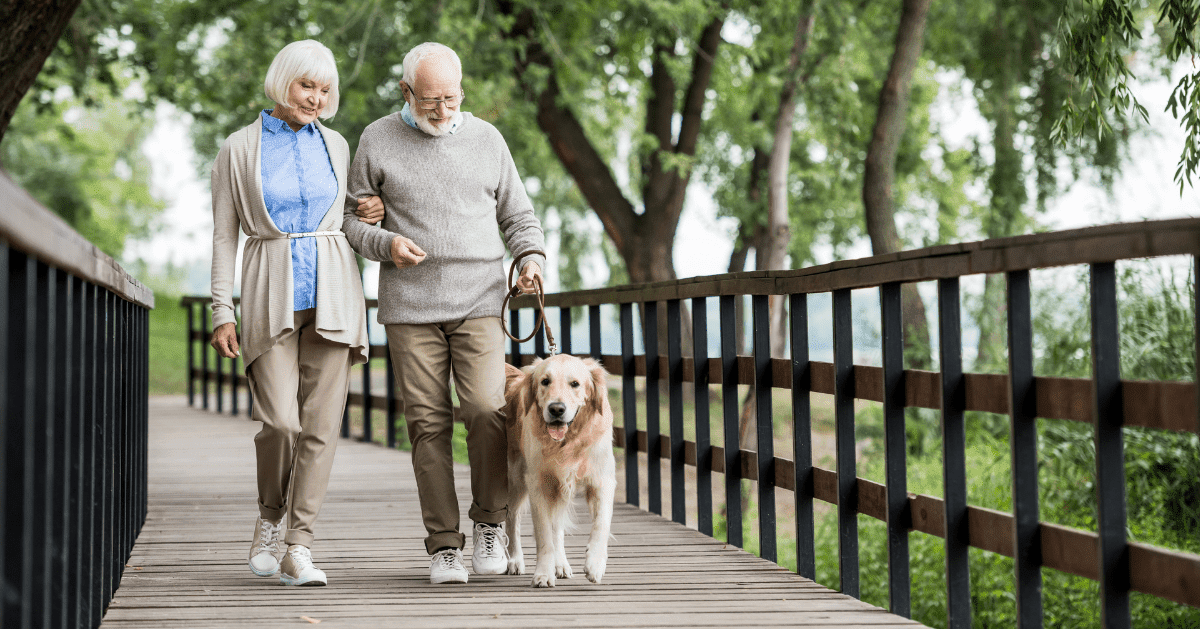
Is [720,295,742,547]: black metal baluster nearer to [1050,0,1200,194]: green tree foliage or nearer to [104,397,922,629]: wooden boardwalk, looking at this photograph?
[104,397,922,629]: wooden boardwalk

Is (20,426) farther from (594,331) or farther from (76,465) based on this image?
(594,331)

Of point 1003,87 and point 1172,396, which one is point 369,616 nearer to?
point 1172,396

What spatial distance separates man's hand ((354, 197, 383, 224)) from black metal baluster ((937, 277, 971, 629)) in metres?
1.79

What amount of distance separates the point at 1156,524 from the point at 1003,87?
26.4 feet

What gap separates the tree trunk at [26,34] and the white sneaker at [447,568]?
4.29m

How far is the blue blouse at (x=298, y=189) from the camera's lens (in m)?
3.51

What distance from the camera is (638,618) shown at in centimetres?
318

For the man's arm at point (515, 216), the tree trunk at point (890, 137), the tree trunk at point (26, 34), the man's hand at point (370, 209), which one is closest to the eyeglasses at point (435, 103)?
the man's arm at point (515, 216)

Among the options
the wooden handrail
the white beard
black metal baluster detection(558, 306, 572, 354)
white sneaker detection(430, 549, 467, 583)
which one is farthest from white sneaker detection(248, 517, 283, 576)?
black metal baluster detection(558, 306, 572, 354)

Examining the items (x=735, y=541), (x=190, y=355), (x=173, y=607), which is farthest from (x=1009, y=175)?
(x=173, y=607)

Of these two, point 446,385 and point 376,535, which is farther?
point 376,535

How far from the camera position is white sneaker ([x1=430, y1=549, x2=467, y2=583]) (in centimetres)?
363

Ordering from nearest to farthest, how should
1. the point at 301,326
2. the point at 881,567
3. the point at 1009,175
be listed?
the point at 301,326 → the point at 881,567 → the point at 1009,175

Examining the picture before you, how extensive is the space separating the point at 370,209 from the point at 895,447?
5.98 feet
